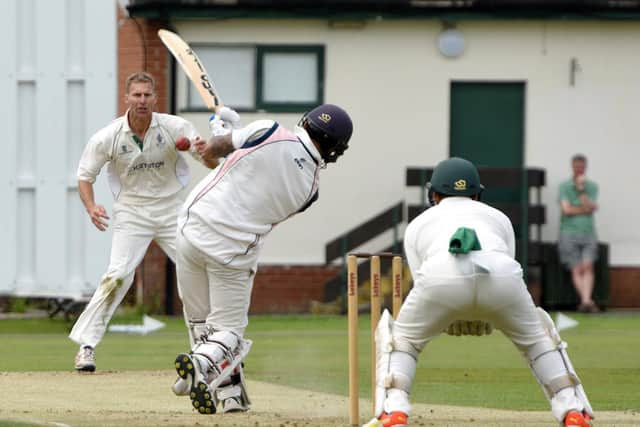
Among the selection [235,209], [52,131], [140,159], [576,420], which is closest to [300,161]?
[235,209]

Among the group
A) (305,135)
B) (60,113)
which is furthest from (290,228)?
(305,135)

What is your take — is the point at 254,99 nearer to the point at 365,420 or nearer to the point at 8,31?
the point at 8,31

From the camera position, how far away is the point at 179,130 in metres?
10.8

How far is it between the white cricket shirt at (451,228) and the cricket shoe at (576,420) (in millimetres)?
777

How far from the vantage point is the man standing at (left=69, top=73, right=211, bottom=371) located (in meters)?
10.7

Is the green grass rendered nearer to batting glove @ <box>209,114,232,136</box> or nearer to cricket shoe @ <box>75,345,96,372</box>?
cricket shoe @ <box>75,345,96,372</box>

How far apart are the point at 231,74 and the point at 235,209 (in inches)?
400

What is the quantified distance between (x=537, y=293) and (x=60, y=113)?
19.2 feet

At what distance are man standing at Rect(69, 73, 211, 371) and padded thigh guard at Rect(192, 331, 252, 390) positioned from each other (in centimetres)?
247

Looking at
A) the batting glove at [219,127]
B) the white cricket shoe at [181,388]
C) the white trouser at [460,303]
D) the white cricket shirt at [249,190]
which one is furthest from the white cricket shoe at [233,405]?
the white trouser at [460,303]

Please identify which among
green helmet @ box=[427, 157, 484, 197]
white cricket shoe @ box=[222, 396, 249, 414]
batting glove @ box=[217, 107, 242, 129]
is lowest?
white cricket shoe @ box=[222, 396, 249, 414]

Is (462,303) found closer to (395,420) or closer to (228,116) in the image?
(395,420)

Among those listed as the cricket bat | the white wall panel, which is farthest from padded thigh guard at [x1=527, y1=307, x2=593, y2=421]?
the white wall panel

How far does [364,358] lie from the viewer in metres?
12.5
